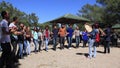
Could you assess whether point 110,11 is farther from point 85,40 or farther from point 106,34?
point 106,34

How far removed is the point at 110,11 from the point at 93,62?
538 inches

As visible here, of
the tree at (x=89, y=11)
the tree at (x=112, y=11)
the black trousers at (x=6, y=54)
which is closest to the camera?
the black trousers at (x=6, y=54)

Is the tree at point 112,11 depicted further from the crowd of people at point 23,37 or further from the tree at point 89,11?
the tree at point 89,11

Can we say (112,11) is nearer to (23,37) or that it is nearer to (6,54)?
(23,37)

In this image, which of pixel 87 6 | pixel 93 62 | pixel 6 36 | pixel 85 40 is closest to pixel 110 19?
pixel 85 40

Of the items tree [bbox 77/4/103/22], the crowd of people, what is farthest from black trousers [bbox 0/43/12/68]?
tree [bbox 77/4/103/22]

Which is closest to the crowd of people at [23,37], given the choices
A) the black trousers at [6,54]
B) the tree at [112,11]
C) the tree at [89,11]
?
the black trousers at [6,54]

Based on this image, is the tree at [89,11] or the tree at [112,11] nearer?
the tree at [112,11]

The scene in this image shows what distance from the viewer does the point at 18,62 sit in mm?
11961

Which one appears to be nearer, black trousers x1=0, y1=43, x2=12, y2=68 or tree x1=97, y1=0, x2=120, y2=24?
black trousers x1=0, y1=43, x2=12, y2=68

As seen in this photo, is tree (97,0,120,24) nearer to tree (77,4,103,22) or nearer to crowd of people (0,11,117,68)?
crowd of people (0,11,117,68)

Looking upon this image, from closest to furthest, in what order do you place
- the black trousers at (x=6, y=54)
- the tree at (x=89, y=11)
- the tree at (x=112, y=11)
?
the black trousers at (x=6, y=54), the tree at (x=112, y=11), the tree at (x=89, y=11)

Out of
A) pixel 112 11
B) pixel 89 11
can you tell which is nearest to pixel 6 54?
pixel 112 11

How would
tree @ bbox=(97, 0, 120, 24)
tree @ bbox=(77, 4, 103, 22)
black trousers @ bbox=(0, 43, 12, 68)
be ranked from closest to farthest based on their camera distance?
black trousers @ bbox=(0, 43, 12, 68) → tree @ bbox=(97, 0, 120, 24) → tree @ bbox=(77, 4, 103, 22)
